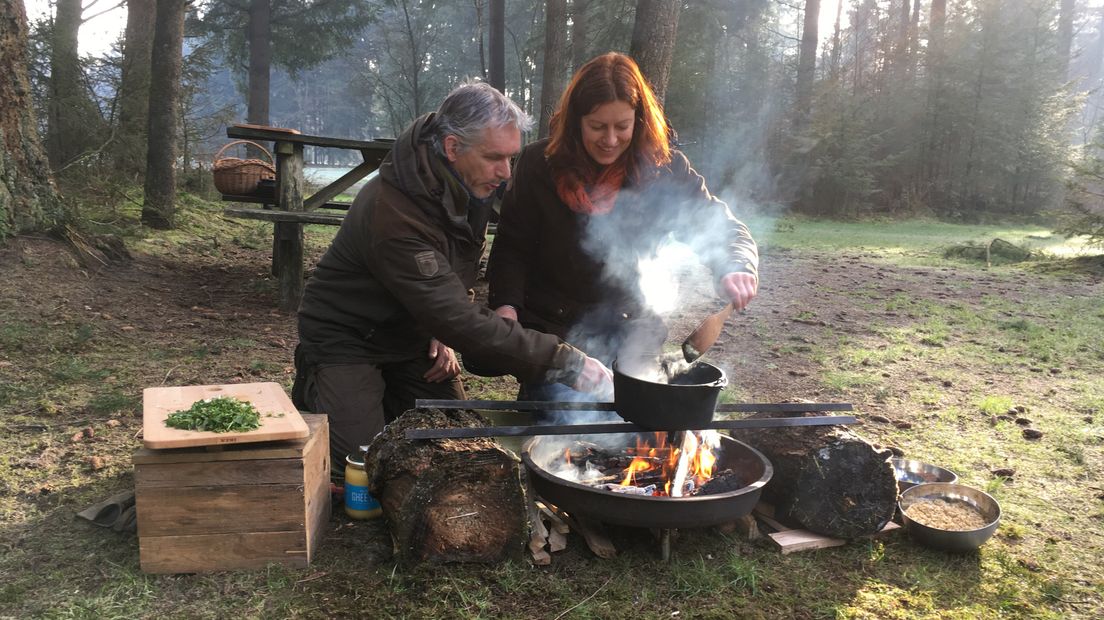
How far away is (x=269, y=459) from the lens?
227cm

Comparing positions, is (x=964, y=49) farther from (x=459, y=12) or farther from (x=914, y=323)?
(x=459, y=12)

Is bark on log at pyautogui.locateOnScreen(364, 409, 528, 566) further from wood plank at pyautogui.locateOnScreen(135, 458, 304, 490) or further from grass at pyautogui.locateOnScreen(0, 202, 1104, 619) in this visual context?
wood plank at pyautogui.locateOnScreen(135, 458, 304, 490)

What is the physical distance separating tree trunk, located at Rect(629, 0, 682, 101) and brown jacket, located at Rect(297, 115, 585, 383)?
3.39 meters

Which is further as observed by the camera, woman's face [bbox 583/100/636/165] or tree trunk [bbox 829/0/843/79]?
tree trunk [bbox 829/0/843/79]

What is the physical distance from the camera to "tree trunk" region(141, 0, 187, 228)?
831cm

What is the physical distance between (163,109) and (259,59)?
9436 mm

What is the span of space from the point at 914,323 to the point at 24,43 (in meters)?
7.96

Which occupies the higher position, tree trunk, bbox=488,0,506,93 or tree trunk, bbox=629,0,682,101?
tree trunk, bbox=488,0,506,93

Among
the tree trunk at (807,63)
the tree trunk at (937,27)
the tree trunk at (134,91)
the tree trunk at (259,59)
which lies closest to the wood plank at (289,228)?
the tree trunk at (134,91)

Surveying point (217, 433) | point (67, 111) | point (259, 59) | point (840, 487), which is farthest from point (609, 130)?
point (259, 59)

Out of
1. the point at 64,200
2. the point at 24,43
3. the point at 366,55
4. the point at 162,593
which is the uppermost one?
the point at 366,55

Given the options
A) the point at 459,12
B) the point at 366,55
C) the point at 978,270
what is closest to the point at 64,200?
the point at 978,270

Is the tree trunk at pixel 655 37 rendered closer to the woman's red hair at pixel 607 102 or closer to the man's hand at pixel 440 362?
A: the woman's red hair at pixel 607 102

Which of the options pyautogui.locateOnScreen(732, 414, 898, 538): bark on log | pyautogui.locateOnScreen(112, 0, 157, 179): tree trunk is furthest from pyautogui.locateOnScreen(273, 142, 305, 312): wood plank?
pyautogui.locateOnScreen(112, 0, 157, 179): tree trunk
